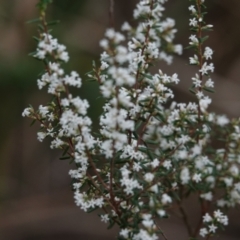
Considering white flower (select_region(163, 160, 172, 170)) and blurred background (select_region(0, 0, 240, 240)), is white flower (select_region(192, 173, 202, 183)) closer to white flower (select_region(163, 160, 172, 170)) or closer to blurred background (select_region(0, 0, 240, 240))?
white flower (select_region(163, 160, 172, 170))

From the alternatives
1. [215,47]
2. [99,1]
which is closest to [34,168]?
[99,1]

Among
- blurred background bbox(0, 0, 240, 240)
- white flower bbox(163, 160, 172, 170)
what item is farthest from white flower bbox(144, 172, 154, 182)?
blurred background bbox(0, 0, 240, 240)

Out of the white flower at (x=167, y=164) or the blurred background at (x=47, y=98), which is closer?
the white flower at (x=167, y=164)

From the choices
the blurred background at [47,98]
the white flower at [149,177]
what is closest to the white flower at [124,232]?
the white flower at [149,177]

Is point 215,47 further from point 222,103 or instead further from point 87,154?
point 87,154

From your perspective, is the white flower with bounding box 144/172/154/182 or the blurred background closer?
the white flower with bounding box 144/172/154/182

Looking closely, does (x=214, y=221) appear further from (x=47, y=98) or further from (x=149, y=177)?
(x=47, y=98)

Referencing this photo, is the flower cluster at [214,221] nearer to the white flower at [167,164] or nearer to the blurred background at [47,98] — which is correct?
the white flower at [167,164]

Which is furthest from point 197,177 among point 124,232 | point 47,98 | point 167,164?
point 47,98

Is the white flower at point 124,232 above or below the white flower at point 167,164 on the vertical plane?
below
